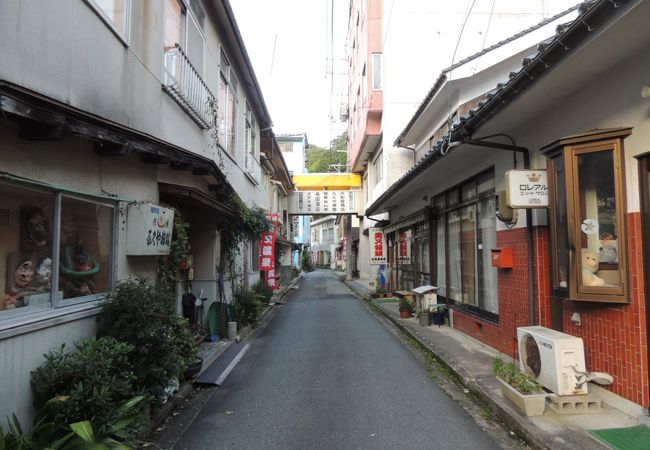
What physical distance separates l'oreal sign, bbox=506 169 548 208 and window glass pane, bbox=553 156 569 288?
0.59ft

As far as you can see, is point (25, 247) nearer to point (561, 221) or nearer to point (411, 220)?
point (561, 221)

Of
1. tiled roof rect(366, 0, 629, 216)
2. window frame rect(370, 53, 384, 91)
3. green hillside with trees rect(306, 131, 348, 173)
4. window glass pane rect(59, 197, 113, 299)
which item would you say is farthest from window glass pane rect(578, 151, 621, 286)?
green hillside with trees rect(306, 131, 348, 173)

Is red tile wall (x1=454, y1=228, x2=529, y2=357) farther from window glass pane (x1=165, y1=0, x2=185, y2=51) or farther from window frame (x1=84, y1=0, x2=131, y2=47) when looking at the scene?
window glass pane (x1=165, y1=0, x2=185, y2=51)

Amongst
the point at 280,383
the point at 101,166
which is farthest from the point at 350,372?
→ the point at 101,166

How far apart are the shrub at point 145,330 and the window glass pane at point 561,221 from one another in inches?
182

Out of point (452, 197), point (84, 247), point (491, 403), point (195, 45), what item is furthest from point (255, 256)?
point (491, 403)

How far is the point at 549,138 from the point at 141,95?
5.58 metres

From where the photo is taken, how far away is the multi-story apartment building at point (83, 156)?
340cm

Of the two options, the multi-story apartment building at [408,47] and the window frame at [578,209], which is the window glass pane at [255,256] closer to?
the multi-story apartment building at [408,47]

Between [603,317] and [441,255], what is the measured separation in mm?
7050

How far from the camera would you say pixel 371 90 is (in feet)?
69.8

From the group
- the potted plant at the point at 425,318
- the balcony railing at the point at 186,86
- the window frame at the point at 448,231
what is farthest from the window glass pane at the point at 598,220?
the potted plant at the point at 425,318

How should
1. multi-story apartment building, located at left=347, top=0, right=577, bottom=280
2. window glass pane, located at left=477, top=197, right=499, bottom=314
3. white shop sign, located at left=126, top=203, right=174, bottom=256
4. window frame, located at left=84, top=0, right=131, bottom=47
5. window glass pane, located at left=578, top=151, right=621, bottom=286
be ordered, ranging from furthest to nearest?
multi-story apartment building, located at left=347, top=0, right=577, bottom=280 < window glass pane, located at left=477, top=197, right=499, bottom=314 < white shop sign, located at left=126, top=203, right=174, bottom=256 < window frame, located at left=84, top=0, right=131, bottom=47 < window glass pane, located at left=578, top=151, right=621, bottom=286

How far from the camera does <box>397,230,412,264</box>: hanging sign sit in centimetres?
1642
